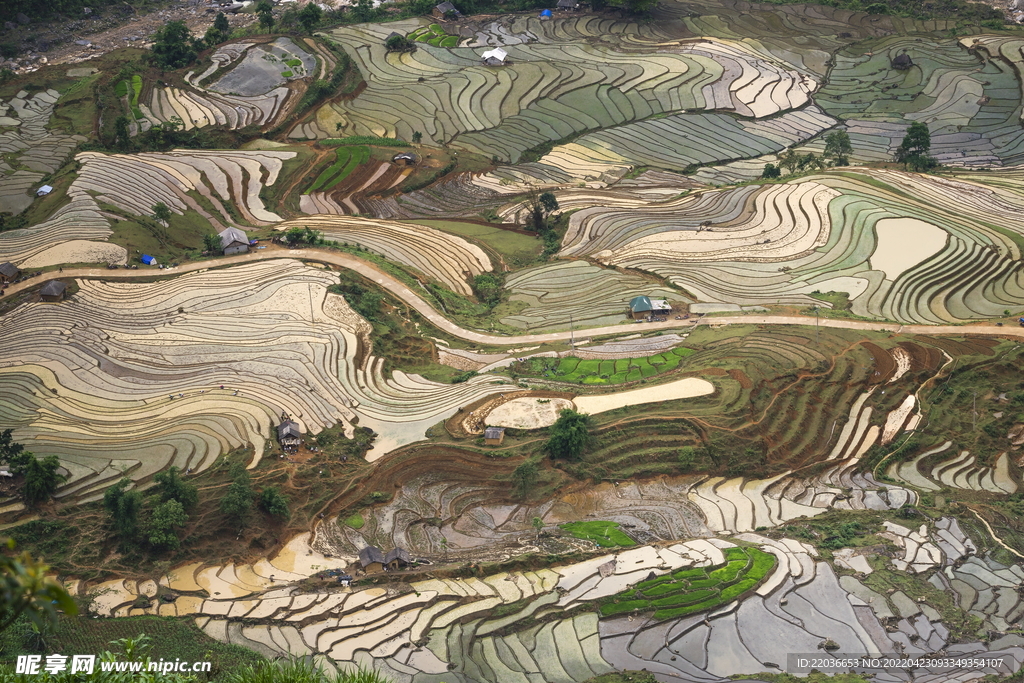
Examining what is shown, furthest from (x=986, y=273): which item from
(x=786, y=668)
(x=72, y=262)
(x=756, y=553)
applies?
(x=72, y=262)

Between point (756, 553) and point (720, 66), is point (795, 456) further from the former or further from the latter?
point (720, 66)

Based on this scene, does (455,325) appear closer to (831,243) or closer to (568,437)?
(568,437)

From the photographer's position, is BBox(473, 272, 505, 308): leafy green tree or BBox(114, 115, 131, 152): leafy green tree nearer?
BBox(473, 272, 505, 308): leafy green tree

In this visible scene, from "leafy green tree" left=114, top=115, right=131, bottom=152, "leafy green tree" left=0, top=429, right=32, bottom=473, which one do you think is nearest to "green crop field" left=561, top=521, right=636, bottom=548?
"leafy green tree" left=0, top=429, right=32, bottom=473

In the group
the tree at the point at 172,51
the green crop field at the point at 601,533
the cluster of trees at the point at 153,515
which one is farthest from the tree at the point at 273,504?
the tree at the point at 172,51

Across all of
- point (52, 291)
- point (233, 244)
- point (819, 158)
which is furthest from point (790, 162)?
point (52, 291)

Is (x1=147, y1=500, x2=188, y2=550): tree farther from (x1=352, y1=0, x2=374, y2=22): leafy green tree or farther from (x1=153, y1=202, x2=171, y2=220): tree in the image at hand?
(x1=352, y1=0, x2=374, y2=22): leafy green tree
